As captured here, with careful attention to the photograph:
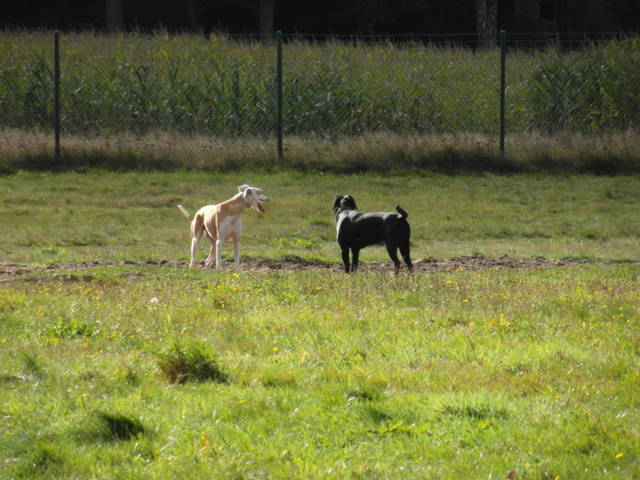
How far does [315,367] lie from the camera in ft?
21.8

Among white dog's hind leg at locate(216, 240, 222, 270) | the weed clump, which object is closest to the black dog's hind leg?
white dog's hind leg at locate(216, 240, 222, 270)

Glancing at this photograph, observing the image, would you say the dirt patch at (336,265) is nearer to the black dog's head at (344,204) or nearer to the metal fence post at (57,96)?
the black dog's head at (344,204)

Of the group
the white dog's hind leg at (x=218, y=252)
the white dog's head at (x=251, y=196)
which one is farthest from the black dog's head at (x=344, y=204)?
the white dog's hind leg at (x=218, y=252)

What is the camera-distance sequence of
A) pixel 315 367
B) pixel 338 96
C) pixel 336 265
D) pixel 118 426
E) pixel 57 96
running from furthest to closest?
pixel 338 96
pixel 57 96
pixel 336 265
pixel 315 367
pixel 118 426

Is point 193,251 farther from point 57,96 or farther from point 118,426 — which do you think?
point 57,96

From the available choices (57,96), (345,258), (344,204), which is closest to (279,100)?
(57,96)

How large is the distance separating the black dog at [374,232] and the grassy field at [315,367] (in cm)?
66

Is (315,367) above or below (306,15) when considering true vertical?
below

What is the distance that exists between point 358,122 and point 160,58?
4.33 m

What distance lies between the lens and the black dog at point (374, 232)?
35.8 ft

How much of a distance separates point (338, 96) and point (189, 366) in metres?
14.4

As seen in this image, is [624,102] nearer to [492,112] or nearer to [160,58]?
[492,112]

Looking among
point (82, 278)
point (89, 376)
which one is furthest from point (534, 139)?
point (89, 376)

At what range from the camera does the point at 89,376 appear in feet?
21.0
